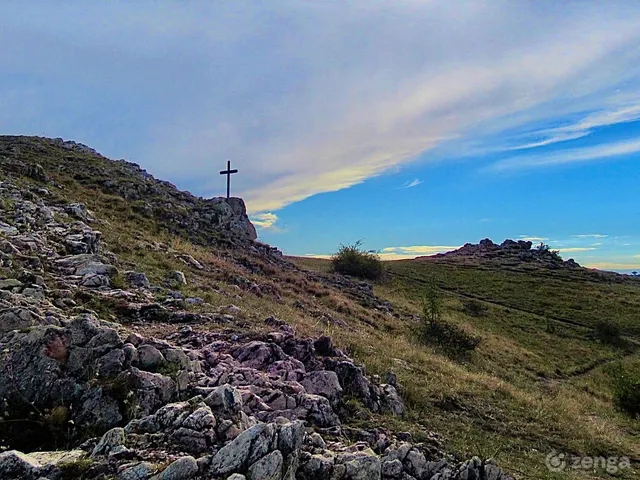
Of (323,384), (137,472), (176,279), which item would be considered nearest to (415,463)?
(323,384)

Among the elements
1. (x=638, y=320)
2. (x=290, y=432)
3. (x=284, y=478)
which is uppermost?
(x=290, y=432)

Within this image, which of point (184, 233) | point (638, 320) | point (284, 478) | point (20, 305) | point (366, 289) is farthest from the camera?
point (638, 320)

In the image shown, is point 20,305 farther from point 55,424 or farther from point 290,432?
point 290,432

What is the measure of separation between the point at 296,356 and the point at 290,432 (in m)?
3.61

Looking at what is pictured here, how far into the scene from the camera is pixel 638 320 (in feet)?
134

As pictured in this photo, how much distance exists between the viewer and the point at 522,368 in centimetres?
2253

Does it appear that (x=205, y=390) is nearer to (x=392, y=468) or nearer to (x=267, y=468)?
(x=267, y=468)

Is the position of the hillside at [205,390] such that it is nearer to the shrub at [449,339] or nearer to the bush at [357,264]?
the shrub at [449,339]

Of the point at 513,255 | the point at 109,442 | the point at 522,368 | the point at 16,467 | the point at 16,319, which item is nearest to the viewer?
the point at 16,467

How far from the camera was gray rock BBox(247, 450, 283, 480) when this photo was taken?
455 cm

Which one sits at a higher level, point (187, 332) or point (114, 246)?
point (114, 246)

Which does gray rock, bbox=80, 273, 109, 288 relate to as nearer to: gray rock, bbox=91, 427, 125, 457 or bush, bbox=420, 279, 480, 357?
gray rock, bbox=91, 427, 125, 457

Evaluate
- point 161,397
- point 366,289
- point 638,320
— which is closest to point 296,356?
point 161,397

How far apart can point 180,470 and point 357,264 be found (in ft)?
140
